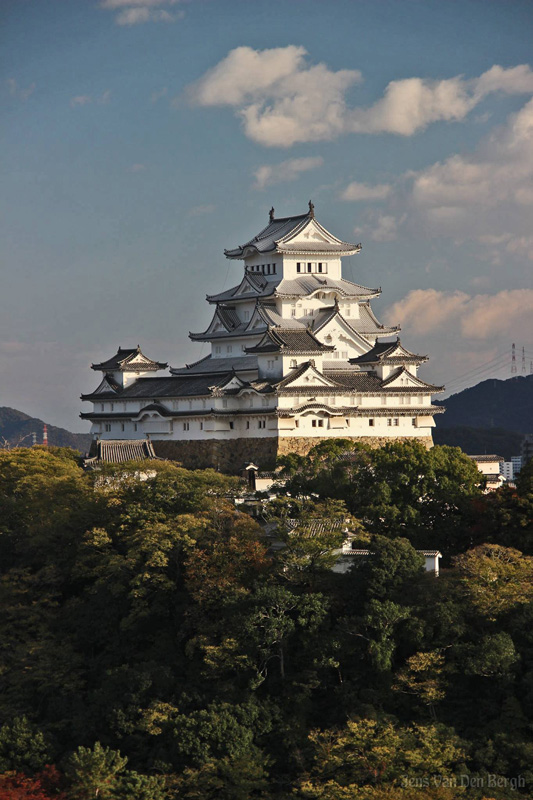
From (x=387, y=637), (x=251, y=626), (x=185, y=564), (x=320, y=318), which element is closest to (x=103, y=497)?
(x=185, y=564)

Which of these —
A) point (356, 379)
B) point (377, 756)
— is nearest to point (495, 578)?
point (377, 756)

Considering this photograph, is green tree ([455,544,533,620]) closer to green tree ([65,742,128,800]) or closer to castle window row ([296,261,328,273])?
green tree ([65,742,128,800])

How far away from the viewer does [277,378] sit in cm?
4553

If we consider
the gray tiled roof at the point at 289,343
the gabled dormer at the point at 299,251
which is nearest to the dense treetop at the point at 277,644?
the gray tiled roof at the point at 289,343

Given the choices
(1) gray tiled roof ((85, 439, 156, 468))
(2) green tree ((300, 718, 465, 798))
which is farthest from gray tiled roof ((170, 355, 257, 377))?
(2) green tree ((300, 718, 465, 798))

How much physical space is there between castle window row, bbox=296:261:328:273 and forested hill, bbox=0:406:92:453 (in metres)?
82.8

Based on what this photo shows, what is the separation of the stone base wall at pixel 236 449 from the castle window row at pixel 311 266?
895cm

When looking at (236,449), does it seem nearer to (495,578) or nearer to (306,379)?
(306,379)

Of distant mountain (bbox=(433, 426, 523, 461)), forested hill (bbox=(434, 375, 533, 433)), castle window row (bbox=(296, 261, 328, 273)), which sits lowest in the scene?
distant mountain (bbox=(433, 426, 523, 461))

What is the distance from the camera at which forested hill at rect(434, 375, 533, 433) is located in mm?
128875

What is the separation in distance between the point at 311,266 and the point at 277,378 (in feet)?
27.0

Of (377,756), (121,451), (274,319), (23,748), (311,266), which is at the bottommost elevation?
(23,748)

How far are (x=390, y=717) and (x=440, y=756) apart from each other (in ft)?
5.15

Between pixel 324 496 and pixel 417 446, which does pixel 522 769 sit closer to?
pixel 324 496
